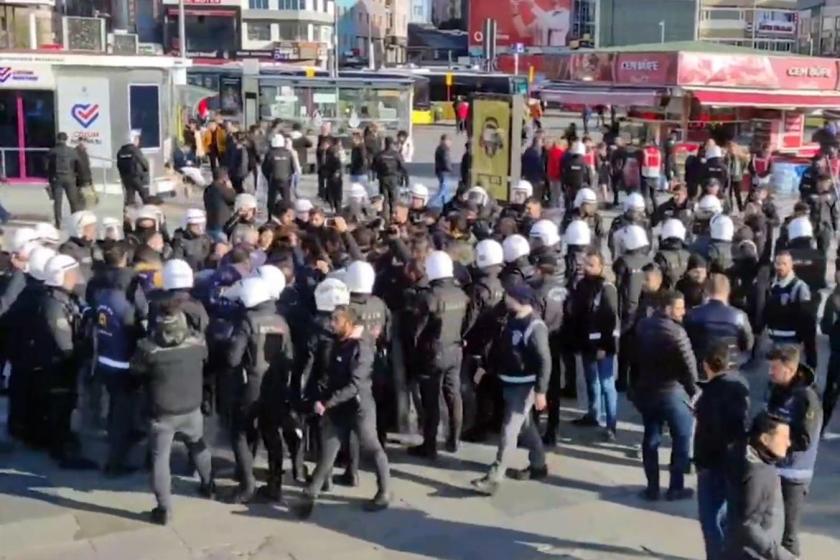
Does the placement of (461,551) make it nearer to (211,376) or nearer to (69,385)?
(211,376)

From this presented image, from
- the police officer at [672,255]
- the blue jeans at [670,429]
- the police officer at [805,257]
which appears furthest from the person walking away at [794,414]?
the police officer at [805,257]

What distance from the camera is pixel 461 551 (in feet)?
24.8

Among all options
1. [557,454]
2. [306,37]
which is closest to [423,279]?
[557,454]

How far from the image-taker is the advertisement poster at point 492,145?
1698 cm

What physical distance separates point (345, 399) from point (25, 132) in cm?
1872

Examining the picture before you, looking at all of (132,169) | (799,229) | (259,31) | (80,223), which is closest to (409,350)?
(80,223)

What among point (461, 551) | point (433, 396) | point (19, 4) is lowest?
point (461, 551)

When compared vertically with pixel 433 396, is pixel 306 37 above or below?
above

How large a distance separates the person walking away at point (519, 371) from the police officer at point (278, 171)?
37.7 feet

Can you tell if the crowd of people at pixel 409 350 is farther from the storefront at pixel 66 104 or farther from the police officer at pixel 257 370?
the storefront at pixel 66 104

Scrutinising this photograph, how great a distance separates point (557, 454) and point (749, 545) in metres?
3.66

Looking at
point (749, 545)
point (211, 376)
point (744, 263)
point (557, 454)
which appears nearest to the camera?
point (749, 545)

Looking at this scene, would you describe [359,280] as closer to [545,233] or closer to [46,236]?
[545,233]

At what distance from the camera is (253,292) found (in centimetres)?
812
